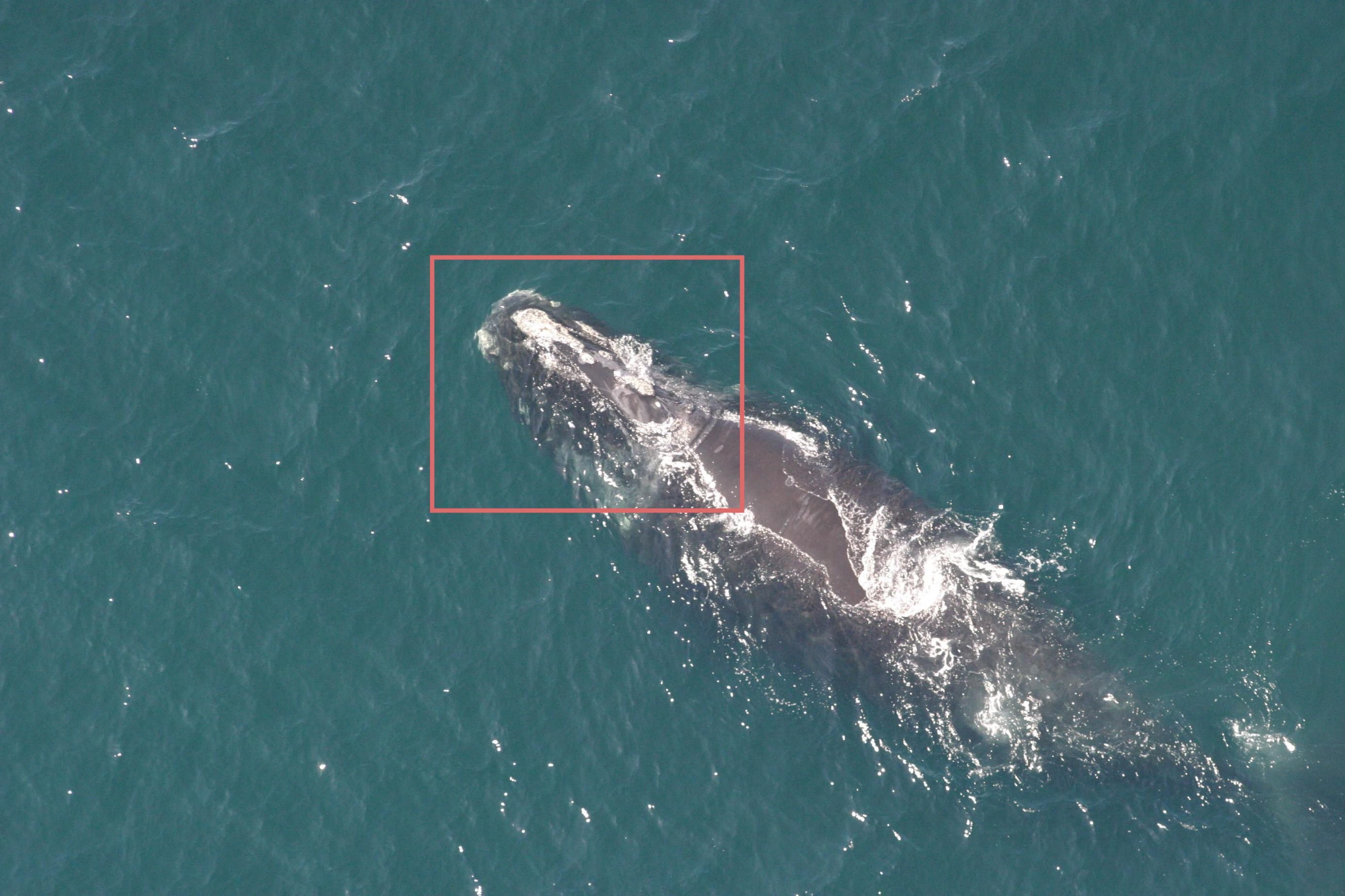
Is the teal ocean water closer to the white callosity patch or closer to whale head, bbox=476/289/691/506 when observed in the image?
whale head, bbox=476/289/691/506

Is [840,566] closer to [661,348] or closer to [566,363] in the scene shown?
[661,348]

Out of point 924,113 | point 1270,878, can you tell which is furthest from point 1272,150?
point 1270,878

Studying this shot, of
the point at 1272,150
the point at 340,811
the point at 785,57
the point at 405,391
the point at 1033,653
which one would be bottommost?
the point at 340,811

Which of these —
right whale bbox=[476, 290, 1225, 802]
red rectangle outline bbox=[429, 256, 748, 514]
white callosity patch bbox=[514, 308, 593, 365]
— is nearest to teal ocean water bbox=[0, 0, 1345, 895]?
red rectangle outline bbox=[429, 256, 748, 514]

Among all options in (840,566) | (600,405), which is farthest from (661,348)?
(840,566)

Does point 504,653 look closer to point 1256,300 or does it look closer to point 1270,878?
point 1270,878
